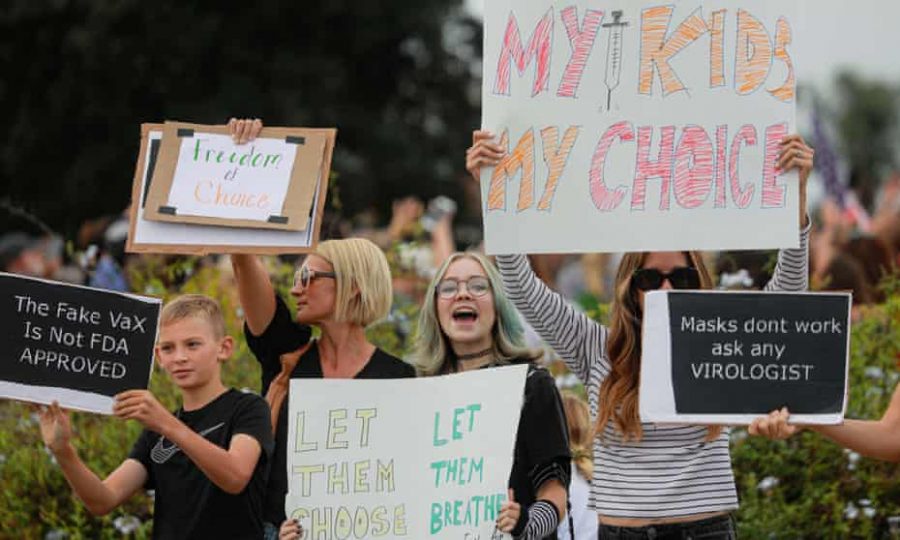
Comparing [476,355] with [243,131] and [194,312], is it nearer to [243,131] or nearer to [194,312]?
[194,312]

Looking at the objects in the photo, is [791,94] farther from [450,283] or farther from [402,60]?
[402,60]

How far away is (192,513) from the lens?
18.2 feet

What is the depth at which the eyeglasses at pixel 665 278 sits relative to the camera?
18.2 ft

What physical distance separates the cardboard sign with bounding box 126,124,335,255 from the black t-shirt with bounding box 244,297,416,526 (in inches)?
13.4

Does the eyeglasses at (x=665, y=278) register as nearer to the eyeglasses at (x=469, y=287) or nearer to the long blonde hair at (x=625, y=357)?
the long blonde hair at (x=625, y=357)

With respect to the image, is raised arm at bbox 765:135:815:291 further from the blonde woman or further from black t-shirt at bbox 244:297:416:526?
the blonde woman

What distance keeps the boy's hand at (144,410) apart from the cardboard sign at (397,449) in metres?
0.40

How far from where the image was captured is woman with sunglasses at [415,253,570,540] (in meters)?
5.45

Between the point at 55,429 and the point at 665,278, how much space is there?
6.09ft

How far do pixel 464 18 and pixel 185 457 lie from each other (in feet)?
52.8

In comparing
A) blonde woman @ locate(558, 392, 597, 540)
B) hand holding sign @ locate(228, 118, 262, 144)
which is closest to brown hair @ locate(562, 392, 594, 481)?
blonde woman @ locate(558, 392, 597, 540)

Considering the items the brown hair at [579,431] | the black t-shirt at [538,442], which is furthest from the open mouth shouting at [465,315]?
the brown hair at [579,431]

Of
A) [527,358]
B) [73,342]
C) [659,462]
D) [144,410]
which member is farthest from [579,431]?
[73,342]

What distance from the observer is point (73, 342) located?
18.1 feet
